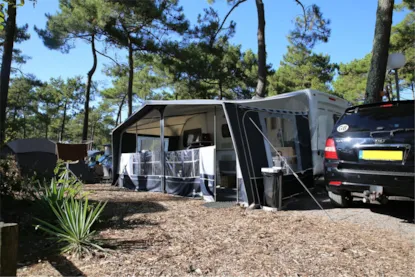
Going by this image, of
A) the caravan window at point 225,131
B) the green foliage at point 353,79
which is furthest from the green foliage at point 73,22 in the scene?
the green foliage at point 353,79

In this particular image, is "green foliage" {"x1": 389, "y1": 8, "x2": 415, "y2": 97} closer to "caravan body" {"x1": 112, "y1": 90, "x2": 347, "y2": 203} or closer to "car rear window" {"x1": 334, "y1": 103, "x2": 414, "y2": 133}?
"caravan body" {"x1": 112, "y1": 90, "x2": 347, "y2": 203}

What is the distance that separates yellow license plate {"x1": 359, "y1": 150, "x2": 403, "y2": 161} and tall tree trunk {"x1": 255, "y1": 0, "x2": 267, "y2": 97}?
7144 millimetres

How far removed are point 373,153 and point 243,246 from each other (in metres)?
2.11

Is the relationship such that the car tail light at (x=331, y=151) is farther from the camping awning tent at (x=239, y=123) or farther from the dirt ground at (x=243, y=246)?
the camping awning tent at (x=239, y=123)

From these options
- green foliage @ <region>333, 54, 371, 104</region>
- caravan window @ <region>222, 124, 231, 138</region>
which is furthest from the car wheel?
green foliage @ <region>333, 54, 371, 104</region>

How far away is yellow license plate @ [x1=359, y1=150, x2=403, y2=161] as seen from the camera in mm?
4031

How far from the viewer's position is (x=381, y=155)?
415 cm

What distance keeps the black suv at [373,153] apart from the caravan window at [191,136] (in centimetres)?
547

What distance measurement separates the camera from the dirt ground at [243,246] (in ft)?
9.12

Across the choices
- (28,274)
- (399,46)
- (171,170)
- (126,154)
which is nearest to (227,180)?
(171,170)

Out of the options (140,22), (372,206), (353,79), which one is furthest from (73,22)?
(353,79)

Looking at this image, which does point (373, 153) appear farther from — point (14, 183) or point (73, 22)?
point (73, 22)

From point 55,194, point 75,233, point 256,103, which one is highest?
point 256,103

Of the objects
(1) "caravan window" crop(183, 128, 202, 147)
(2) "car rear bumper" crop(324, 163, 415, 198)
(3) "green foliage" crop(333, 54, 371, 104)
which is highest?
(3) "green foliage" crop(333, 54, 371, 104)
